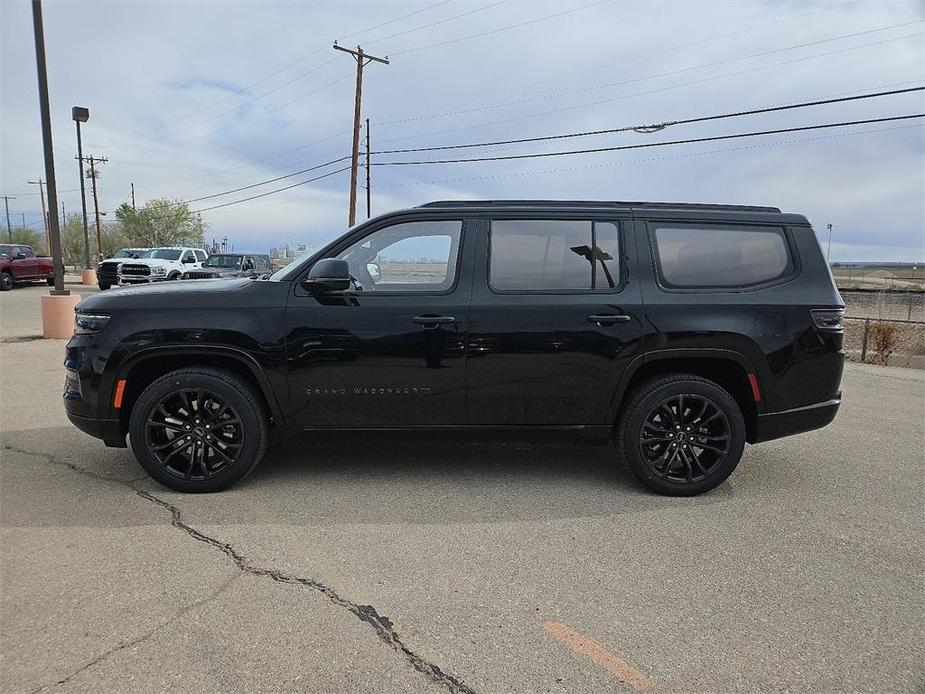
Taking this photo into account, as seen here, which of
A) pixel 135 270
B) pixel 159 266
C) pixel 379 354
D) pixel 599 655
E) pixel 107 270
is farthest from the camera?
pixel 159 266

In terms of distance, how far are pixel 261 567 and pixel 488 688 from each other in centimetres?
138

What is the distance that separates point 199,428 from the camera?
386cm

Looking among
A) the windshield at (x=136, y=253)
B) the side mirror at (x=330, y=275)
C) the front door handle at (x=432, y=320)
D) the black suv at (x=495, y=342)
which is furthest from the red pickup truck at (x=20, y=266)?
the front door handle at (x=432, y=320)

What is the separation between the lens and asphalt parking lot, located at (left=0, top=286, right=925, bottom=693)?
7.48 feet

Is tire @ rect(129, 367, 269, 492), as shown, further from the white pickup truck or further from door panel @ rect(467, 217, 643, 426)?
the white pickup truck

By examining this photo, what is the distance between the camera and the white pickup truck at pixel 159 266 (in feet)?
77.9

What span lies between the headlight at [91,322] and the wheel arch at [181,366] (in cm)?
29

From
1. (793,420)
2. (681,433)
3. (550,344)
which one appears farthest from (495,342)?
(793,420)

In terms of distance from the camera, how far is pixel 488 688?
85.5 inches

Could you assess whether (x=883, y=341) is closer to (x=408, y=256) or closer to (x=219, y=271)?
(x=408, y=256)

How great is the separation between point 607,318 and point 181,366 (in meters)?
2.83

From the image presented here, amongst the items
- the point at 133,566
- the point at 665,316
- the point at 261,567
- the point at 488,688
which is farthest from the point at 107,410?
the point at 665,316

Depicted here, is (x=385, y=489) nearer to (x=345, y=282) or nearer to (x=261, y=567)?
(x=261, y=567)

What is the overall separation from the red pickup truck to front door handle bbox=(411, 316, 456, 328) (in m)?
26.9
